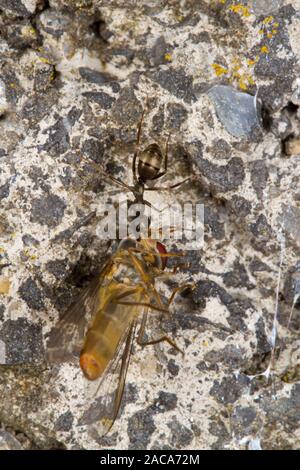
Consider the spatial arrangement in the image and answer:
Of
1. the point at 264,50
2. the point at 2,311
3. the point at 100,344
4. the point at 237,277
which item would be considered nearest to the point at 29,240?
the point at 2,311

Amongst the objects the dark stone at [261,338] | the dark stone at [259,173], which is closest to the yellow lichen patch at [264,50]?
the dark stone at [259,173]

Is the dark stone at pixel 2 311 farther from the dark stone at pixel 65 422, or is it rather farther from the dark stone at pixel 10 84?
the dark stone at pixel 10 84

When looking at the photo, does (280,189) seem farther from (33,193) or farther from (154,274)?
(33,193)

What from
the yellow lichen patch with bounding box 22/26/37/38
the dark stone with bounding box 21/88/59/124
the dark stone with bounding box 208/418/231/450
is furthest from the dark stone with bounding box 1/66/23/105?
the dark stone with bounding box 208/418/231/450

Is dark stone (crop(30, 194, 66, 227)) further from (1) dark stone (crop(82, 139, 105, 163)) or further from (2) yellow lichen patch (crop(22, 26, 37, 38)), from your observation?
(2) yellow lichen patch (crop(22, 26, 37, 38))

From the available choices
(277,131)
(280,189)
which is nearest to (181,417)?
(280,189)

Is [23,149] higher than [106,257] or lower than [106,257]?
higher
